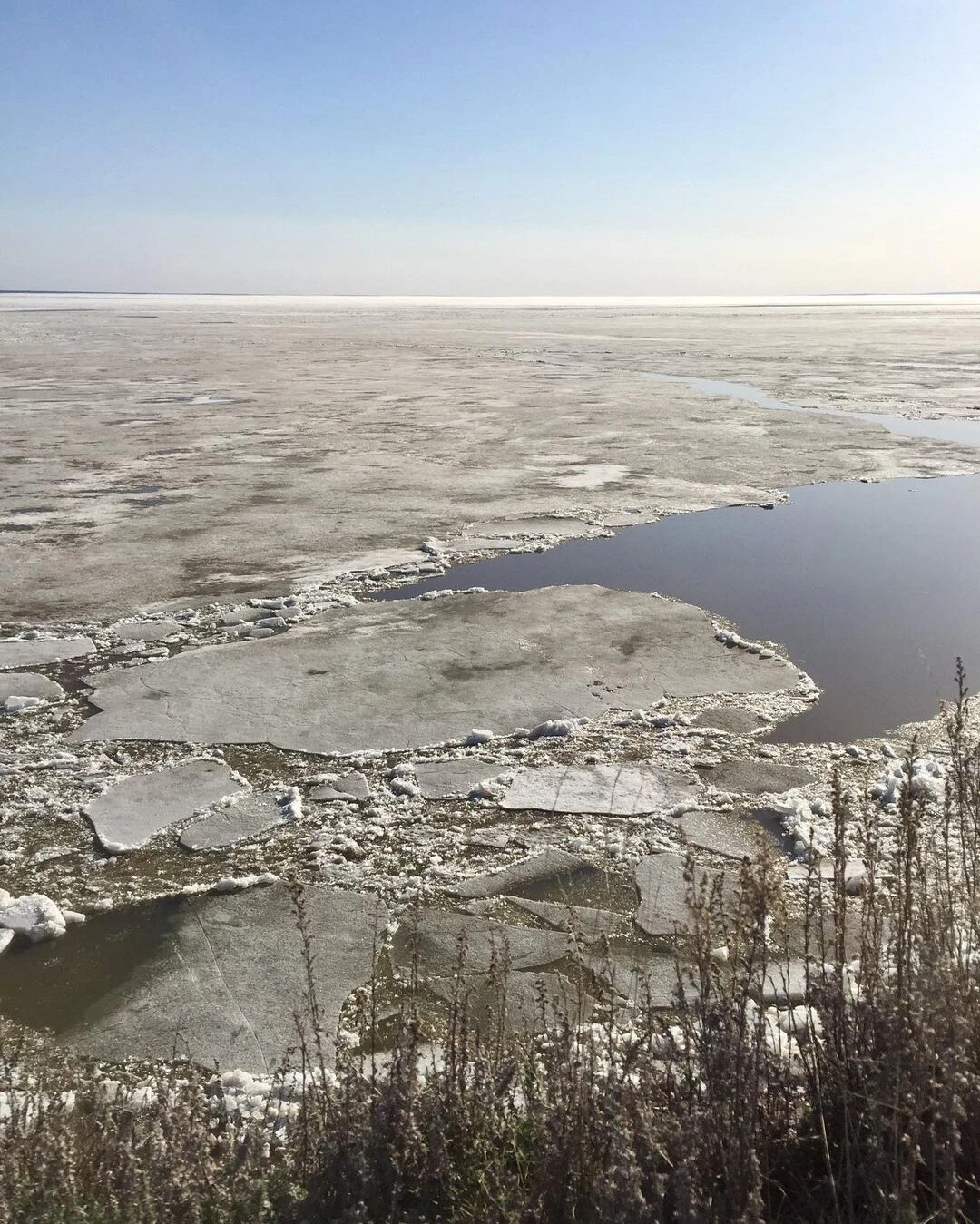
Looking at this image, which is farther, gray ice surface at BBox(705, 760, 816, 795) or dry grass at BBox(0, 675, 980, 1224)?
gray ice surface at BBox(705, 760, 816, 795)

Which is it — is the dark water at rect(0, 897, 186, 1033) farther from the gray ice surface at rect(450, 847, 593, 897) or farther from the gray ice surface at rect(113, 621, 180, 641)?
the gray ice surface at rect(113, 621, 180, 641)

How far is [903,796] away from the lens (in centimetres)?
227

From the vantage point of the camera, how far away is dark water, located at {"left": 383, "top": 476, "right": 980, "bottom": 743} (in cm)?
606

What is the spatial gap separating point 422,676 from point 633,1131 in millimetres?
4351

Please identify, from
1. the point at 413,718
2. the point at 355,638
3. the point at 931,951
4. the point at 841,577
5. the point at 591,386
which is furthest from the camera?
the point at 591,386

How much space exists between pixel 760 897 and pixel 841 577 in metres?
6.98

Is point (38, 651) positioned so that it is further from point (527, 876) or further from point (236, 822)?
point (527, 876)

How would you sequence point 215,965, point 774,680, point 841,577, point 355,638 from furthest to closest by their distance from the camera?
point 841,577
point 355,638
point 774,680
point 215,965

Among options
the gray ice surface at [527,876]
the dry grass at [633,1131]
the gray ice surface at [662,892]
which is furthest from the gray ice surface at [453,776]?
the dry grass at [633,1131]

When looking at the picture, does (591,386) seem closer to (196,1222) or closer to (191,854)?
(191,854)

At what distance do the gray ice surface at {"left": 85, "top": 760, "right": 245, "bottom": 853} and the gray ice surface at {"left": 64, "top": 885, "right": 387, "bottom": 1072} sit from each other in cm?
68

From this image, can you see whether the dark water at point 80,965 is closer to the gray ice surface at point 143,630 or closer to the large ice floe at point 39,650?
the large ice floe at point 39,650

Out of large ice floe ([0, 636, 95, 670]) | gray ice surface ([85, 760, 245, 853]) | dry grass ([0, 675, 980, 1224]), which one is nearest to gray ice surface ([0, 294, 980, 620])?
large ice floe ([0, 636, 95, 670])

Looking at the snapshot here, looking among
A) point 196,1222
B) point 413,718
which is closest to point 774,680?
point 413,718
